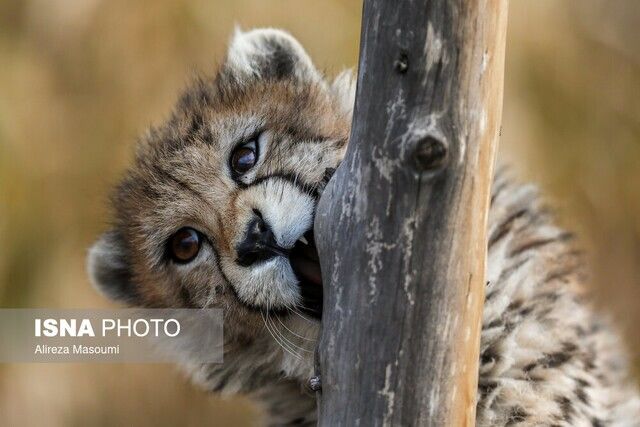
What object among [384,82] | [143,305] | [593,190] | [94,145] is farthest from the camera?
[593,190]

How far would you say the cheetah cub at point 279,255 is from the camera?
275 centimetres

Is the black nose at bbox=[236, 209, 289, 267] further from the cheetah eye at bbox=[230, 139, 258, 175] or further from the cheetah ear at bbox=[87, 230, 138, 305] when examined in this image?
the cheetah ear at bbox=[87, 230, 138, 305]

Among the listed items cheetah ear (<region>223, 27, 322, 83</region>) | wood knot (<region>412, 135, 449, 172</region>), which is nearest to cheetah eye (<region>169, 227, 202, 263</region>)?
cheetah ear (<region>223, 27, 322, 83</region>)

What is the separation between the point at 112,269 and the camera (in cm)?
362

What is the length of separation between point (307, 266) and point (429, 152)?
27.1 inches

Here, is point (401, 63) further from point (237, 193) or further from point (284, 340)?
point (284, 340)

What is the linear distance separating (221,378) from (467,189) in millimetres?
1550

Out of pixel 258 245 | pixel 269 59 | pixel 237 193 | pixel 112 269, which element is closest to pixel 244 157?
pixel 237 193

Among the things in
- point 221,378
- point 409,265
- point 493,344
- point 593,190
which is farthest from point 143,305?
point 593,190

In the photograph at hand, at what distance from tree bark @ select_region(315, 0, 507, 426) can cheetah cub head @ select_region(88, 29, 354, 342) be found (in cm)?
40

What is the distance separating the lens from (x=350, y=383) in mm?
2230

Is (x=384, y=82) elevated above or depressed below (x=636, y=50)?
below

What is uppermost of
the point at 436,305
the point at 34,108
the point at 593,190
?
the point at 34,108

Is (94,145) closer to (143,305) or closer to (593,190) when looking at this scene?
(143,305)
